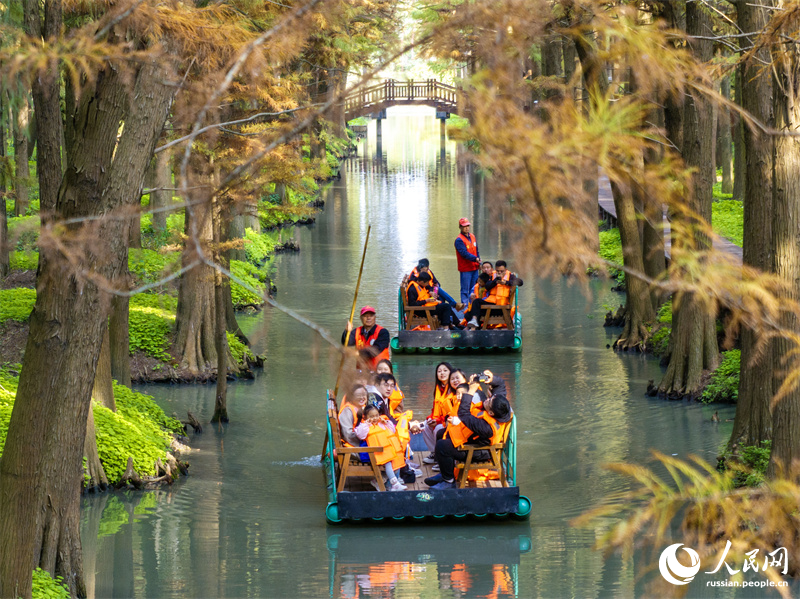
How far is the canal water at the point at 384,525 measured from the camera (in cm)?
995

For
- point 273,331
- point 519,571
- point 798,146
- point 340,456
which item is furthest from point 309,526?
point 273,331

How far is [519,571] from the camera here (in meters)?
10.2

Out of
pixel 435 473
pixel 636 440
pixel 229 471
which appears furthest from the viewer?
pixel 636 440

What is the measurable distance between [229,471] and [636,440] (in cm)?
558

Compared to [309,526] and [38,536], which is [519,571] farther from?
[38,536]

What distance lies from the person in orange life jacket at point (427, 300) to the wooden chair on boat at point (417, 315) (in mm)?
83

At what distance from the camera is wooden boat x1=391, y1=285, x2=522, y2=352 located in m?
19.4

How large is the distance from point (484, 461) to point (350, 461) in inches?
57.6

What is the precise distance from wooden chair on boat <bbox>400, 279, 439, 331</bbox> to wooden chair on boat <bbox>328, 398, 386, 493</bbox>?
8336 millimetres

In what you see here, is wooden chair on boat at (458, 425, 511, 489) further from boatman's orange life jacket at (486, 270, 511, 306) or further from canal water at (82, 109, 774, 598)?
boatman's orange life jacket at (486, 270, 511, 306)

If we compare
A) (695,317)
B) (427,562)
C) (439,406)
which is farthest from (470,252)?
(427,562)

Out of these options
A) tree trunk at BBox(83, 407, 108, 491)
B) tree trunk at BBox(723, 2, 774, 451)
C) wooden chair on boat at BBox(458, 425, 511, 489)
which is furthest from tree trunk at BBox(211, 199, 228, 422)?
tree trunk at BBox(723, 2, 774, 451)

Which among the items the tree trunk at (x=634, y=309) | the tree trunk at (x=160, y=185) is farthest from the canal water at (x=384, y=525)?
the tree trunk at (x=160, y=185)

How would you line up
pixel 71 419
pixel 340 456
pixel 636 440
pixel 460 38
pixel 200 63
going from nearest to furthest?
pixel 460 38 < pixel 71 419 < pixel 200 63 < pixel 340 456 < pixel 636 440
